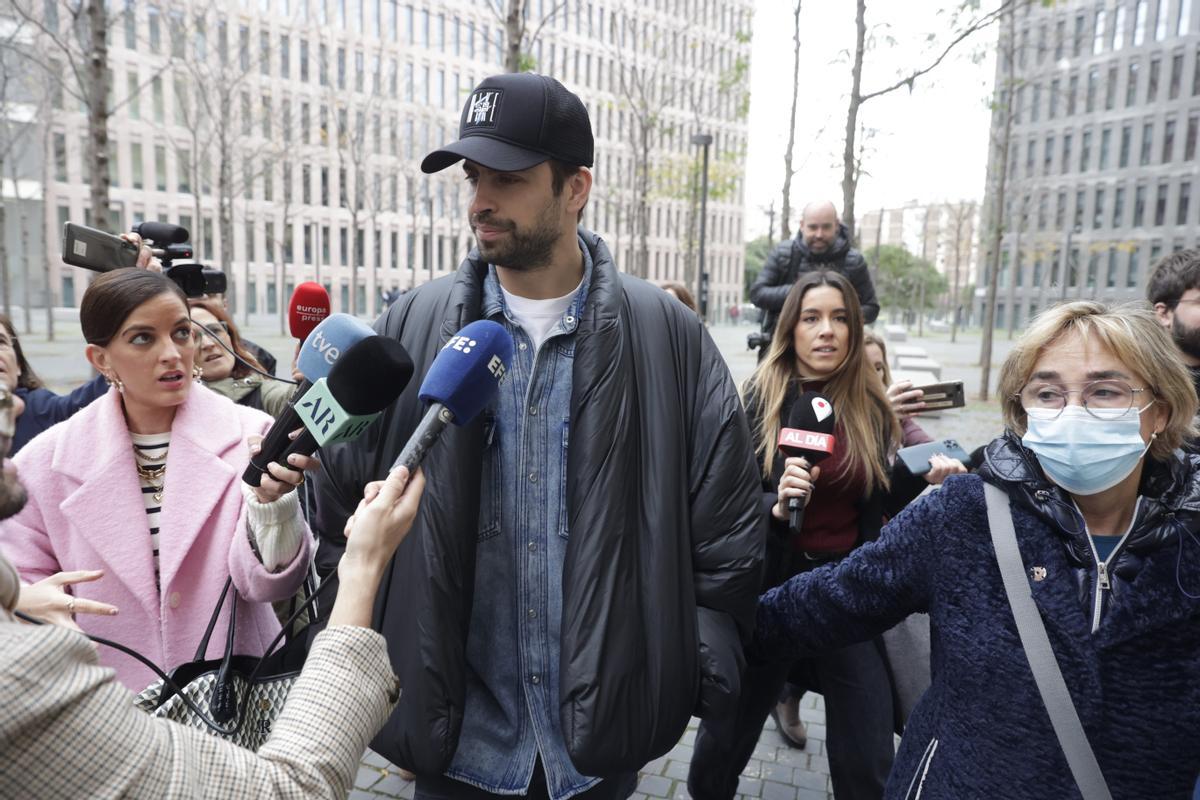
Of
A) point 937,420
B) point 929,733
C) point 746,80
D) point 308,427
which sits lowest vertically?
point 937,420

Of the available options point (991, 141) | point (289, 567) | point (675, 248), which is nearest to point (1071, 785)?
point (289, 567)

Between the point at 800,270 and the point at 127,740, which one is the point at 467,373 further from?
the point at 800,270

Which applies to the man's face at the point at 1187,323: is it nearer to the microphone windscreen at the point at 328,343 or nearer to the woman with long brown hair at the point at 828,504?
the woman with long brown hair at the point at 828,504

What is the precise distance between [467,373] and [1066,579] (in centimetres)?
128

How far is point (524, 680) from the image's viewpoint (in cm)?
194

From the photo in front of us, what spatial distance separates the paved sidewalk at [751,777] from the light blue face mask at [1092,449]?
2.24 m

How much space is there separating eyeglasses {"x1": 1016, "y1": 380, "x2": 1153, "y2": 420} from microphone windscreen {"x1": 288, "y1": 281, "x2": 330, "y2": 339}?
2748 millimetres

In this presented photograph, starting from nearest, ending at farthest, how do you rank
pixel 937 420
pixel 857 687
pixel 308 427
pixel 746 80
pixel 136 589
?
pixel 308 427 → pixel 136 589 → pixel 857 687 → pixel 937 420 → pixel 746 80

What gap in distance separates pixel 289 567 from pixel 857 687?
191 centimetres

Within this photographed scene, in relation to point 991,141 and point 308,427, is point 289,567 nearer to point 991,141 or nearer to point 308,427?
point 308,427

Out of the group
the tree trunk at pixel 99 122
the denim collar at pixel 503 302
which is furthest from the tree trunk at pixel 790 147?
the denim collar at pixel 503 302

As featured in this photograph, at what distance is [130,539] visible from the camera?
7.47 feet

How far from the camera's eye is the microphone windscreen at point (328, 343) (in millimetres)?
1828

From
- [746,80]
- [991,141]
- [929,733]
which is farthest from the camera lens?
[746,80]
